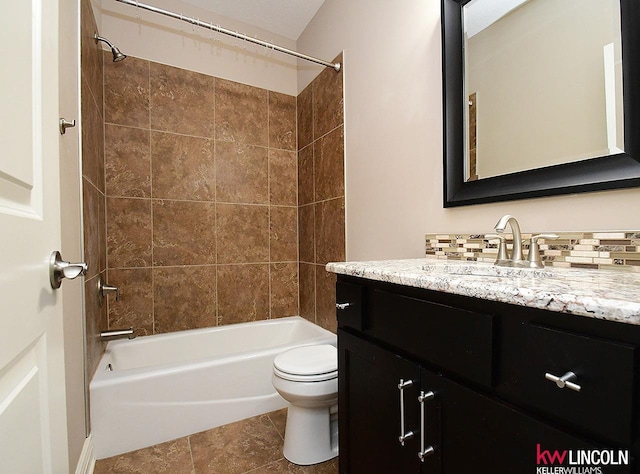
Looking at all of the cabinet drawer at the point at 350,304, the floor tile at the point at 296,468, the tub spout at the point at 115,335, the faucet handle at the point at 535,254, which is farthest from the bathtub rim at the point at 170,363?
the faucet handle at the point at 535,254

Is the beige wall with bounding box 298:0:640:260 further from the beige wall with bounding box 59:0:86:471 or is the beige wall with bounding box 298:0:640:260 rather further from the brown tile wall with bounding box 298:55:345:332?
the beige wall with bounding box 59:0:86:471

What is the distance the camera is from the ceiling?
220 cm

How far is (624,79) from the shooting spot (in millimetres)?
838

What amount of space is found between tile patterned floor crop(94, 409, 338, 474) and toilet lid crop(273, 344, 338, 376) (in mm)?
449

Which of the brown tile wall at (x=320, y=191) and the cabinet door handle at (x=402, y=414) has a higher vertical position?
the brown tile wall at (x=320, y=191)

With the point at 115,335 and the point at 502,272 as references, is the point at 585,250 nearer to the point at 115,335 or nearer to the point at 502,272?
the point at 502,272

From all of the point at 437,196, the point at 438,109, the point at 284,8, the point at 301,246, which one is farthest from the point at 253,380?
the point at 284,8

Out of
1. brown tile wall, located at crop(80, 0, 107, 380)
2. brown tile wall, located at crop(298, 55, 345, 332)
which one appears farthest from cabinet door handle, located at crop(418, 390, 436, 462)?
brown tile wall, located at crop(80, 0, 107, 380)

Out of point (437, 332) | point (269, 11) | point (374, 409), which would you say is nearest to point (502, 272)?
point (437, 332)

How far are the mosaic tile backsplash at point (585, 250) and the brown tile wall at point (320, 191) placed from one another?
3.40 ft

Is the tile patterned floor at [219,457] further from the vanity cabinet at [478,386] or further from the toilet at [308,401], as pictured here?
the vanity cabinet at [478,386]

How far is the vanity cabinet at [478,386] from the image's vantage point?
474mm

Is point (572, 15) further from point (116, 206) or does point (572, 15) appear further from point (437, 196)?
point (116, 206)

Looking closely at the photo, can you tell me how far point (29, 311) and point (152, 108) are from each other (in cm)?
206
